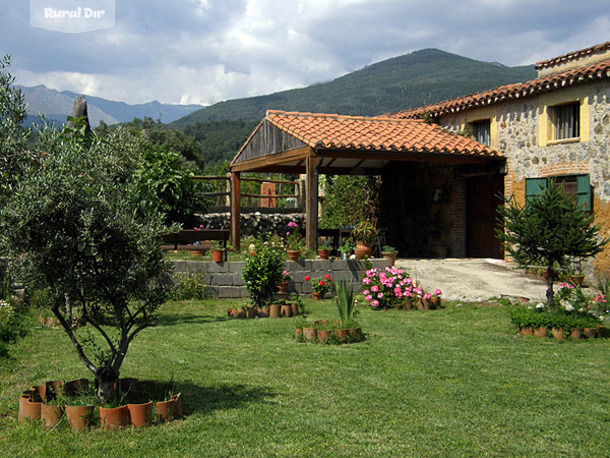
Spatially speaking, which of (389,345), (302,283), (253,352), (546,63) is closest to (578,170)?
(546,63)

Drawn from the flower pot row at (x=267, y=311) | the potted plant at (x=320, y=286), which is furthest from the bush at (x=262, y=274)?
the potted plant at (x=320, y=286)

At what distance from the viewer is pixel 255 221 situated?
1930cm

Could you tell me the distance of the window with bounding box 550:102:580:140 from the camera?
1299 cm

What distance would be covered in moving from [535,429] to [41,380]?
417 cm

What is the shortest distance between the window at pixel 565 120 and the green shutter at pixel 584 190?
3.49ft

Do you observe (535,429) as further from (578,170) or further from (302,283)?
(578,170)

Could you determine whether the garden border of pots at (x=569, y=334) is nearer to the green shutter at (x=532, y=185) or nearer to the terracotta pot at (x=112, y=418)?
the terracotta pot at (x=112, y=418)

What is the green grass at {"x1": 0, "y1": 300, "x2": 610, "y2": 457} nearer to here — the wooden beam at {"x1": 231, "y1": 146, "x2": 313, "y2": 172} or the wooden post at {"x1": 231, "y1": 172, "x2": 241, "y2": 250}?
the wooden beam at {"x1": 231, "y1": 146, "x2": 313, "y2": 172}

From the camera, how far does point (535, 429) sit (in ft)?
13.7

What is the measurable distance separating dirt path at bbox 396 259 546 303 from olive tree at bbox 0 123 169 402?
741 cm

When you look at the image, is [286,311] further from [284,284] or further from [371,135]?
[371,135]

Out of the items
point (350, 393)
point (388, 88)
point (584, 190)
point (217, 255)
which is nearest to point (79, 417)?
point (350, 393)

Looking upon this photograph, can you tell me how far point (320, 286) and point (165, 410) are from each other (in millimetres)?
7388

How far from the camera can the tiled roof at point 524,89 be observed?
1193 centimetres
